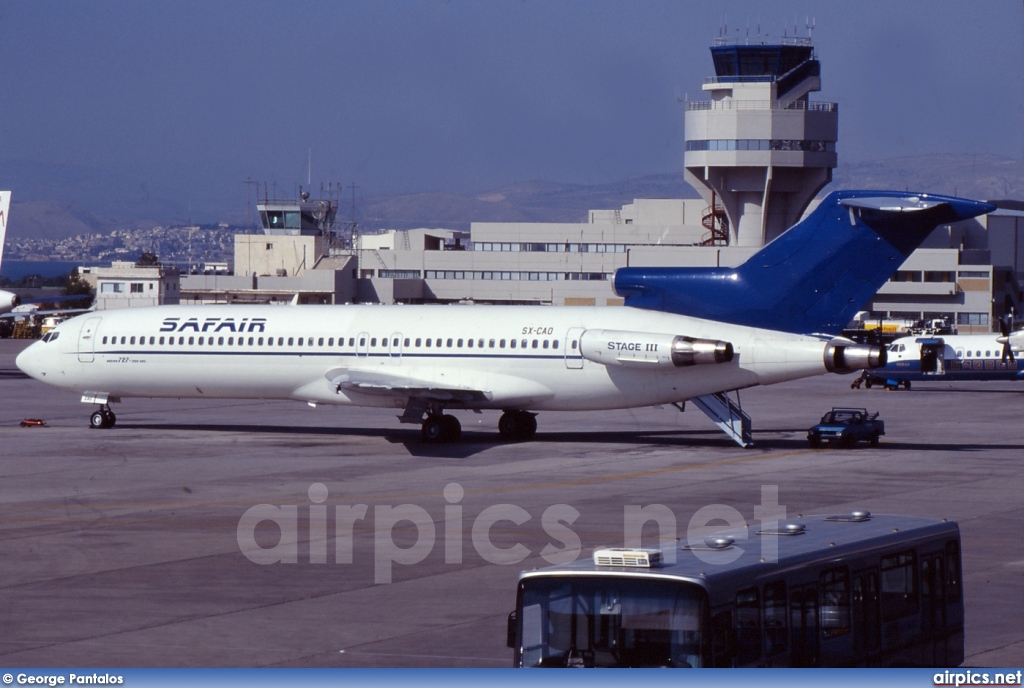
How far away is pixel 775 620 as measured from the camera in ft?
40.1

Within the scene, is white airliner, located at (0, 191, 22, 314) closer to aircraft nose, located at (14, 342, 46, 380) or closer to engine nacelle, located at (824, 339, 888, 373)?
aircraft nose, located at (14, 342, 46, 380)

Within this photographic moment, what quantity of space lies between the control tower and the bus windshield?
366 feet

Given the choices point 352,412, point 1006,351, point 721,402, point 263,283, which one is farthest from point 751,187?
point 721,402

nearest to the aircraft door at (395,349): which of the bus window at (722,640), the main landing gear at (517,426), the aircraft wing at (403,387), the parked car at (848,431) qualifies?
the aircraft wing at (403,387)

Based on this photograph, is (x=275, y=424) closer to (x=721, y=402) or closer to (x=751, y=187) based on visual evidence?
(x=721, y=402)

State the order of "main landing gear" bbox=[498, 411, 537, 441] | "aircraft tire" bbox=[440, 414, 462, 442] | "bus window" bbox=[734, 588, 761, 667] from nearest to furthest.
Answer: "bus window" bbox=[734, 588, 761, 667]
"aircraft tire" bbox=[440, 414, 462, 442]
"main landing gear" bbox=[498, 411, 537, 441]

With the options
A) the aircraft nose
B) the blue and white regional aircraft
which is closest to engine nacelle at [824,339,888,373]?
the aircraft nose

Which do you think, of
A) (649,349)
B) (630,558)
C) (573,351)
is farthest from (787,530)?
(573,351)

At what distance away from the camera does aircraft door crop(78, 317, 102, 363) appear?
143ft

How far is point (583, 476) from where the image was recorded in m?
32.9

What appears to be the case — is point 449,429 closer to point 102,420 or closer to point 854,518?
point 102,420

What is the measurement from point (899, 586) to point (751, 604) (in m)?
2.54

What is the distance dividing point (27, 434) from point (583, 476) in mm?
18743

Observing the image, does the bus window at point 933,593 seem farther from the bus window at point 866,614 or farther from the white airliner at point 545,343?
the white airliner at point 545,343
